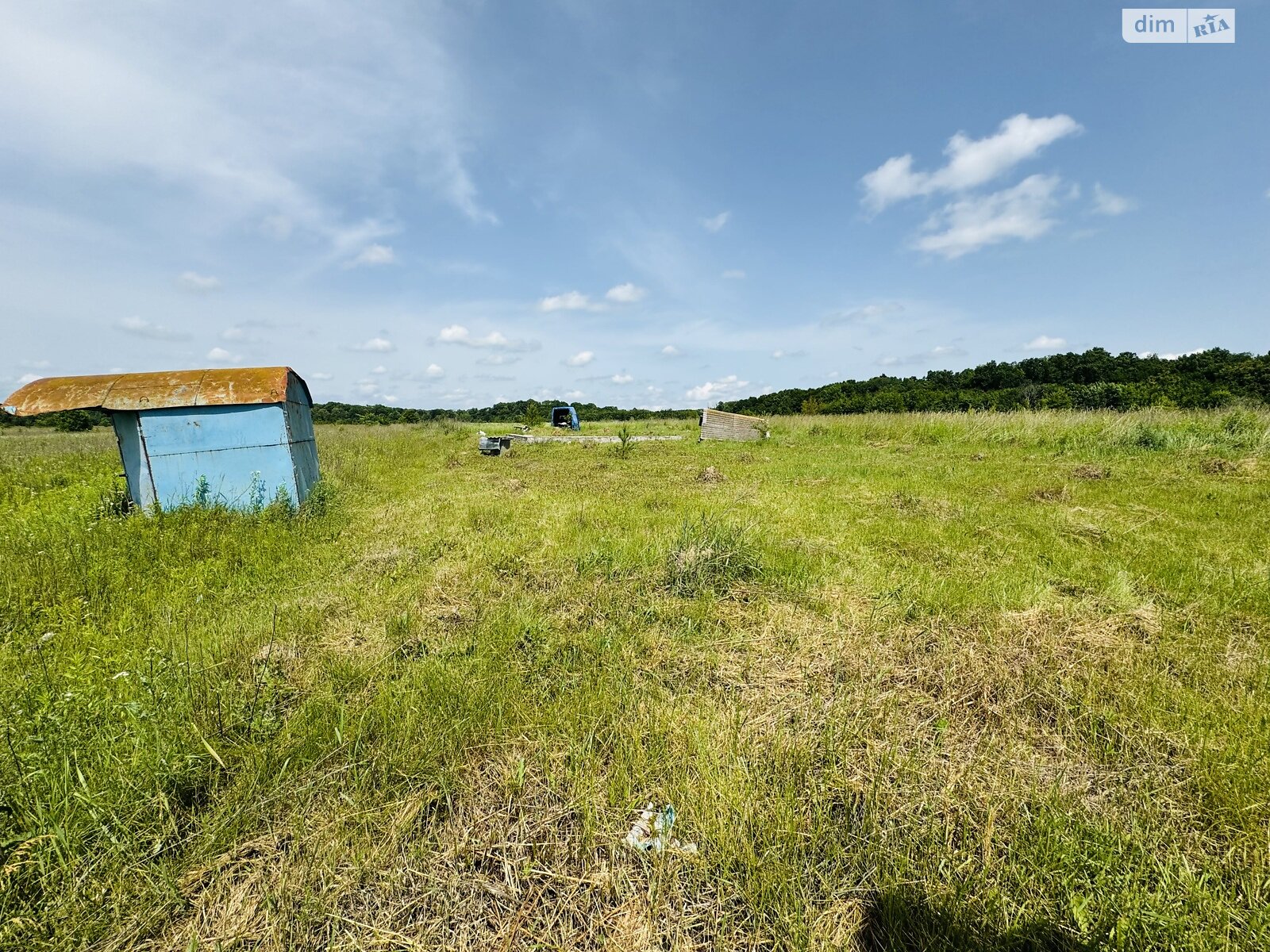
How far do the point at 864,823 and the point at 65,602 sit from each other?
6017 millimetres

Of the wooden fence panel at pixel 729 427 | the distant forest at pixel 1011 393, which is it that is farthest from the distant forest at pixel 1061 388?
the wooden fence panel at pixel 729 427

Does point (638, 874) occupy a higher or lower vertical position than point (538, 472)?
lower

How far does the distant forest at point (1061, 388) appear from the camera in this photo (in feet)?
92.8

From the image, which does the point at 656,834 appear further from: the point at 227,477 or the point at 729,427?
the point at 729,427

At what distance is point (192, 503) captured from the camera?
6.54 metres

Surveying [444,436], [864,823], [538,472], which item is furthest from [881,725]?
[444,436]

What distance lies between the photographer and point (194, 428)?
21.7 feet

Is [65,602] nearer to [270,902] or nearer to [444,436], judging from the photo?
[270,902]

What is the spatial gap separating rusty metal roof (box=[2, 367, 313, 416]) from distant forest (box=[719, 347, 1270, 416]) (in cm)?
2466

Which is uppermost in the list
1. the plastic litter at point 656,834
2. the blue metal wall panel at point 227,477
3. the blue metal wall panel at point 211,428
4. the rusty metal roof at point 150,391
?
the rusty metal roof at point 150,391

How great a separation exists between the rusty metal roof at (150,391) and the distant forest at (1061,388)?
24.7m

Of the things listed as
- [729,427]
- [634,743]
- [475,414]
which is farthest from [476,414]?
[634,743]

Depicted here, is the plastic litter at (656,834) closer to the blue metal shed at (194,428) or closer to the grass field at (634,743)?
the grass field at (634,743)

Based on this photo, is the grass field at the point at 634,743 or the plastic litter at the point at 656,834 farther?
the plastic litter at the point at 656,834
